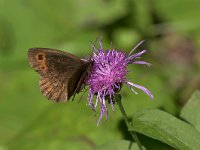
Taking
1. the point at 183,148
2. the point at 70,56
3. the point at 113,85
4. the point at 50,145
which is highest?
the point at 70,56

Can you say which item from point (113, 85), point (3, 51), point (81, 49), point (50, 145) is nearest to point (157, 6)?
point (81, 49)

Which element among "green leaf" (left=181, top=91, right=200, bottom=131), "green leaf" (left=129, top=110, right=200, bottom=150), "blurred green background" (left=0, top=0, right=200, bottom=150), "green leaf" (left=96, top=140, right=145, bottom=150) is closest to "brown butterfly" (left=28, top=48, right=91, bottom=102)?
"green leaf" (left=129, top=110, right=200, bottom=150)

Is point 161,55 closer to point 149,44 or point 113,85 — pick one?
point 149,44

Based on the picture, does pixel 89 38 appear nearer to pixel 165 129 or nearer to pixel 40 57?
pixel 40 57

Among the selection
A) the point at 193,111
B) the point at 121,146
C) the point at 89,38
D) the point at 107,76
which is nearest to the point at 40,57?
the point at 107,76

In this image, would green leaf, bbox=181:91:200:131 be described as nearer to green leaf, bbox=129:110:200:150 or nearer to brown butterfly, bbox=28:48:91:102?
green leaf, bbox=129:110:200:150

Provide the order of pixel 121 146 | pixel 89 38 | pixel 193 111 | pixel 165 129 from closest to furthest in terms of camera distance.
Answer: pixel 165 129, pixel 121 146, pixel 193 111, pixel 89 38

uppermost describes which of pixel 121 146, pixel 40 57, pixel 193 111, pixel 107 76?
pixel 40 57
